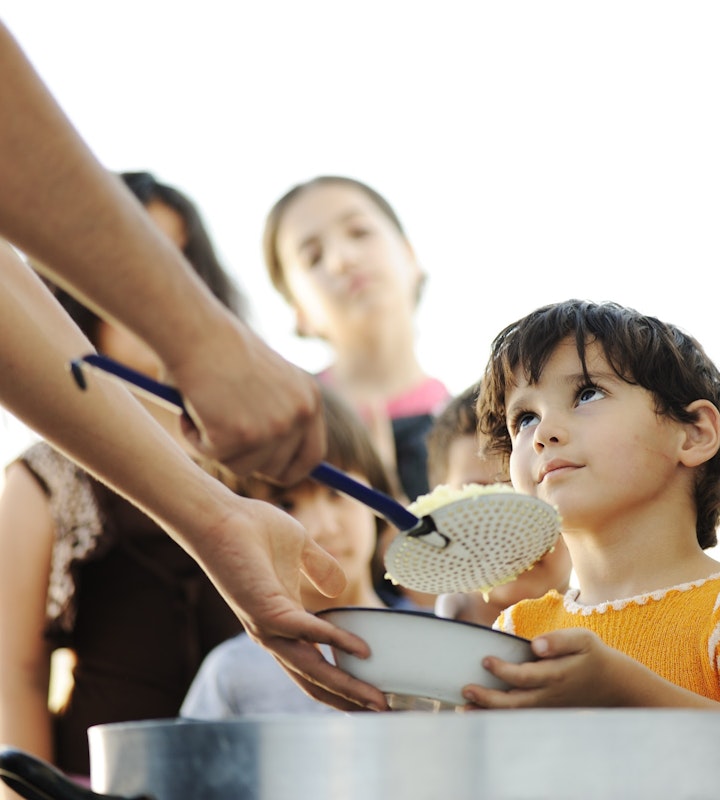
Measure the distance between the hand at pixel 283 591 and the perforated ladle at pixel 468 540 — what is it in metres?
0.09

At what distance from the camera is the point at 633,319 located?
1.20m

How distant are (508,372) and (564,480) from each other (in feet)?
0.50

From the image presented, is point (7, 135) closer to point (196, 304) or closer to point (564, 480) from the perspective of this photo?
point (196, 304)

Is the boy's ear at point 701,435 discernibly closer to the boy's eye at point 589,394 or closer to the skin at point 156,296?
the boy's eye at point 589,394

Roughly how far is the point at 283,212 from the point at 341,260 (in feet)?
0.85

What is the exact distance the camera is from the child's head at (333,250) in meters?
2.26

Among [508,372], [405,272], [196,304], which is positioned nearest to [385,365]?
[405,272]

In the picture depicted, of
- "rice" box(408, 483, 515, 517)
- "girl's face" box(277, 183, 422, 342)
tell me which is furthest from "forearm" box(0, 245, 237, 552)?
"girl's face" box(277, 183, 422, 342)

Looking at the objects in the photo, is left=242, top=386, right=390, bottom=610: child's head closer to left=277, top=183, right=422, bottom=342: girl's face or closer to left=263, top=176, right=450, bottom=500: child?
left=263, top=176, right=450, bottom=500: child

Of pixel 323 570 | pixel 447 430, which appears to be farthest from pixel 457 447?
pixel 323 570

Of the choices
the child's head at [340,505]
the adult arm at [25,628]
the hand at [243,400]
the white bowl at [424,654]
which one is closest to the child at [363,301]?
the child's head at [340,505]

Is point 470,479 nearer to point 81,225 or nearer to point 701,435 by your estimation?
point 701,435

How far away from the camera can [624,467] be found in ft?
3.69

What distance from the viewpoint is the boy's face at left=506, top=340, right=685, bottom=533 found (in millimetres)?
1118
